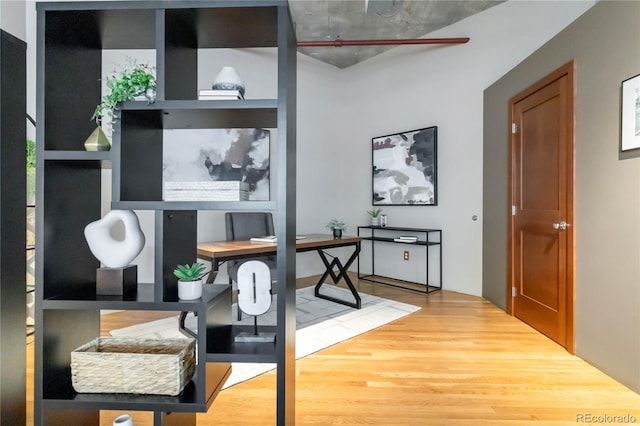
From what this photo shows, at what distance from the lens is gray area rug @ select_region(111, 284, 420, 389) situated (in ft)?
8.13

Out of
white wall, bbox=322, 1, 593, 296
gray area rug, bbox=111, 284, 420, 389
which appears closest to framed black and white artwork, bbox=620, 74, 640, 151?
white wall, bbox=322, 1, 593, 296

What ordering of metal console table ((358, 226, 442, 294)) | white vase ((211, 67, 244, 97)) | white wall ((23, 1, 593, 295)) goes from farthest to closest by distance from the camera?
Answer: metal console table ((358, 226, 442, 294)) < white wall ((23, 1, 593, 295)) < white vase ((211, 67, 244, 97))

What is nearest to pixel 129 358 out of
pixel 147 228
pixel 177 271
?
pixel 177 271

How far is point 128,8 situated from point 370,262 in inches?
178

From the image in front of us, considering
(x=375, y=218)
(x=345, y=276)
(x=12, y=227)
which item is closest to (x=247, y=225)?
(x=345, y=276)

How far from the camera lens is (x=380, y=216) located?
491 centimetres

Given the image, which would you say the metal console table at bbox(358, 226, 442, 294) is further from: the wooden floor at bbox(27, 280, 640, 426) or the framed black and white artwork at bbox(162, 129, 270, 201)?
the framed black and white artwork at bbox(162, 129, 270, 201)

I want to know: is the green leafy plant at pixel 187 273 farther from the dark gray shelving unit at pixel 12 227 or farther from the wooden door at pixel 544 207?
the wooden door at pixel 544 207

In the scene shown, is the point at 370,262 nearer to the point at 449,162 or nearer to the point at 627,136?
the point at 449,162

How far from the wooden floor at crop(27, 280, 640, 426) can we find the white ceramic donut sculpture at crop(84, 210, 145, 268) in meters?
0.99

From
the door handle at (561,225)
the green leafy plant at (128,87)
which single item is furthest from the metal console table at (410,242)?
the green leafy plant at (128,87)
